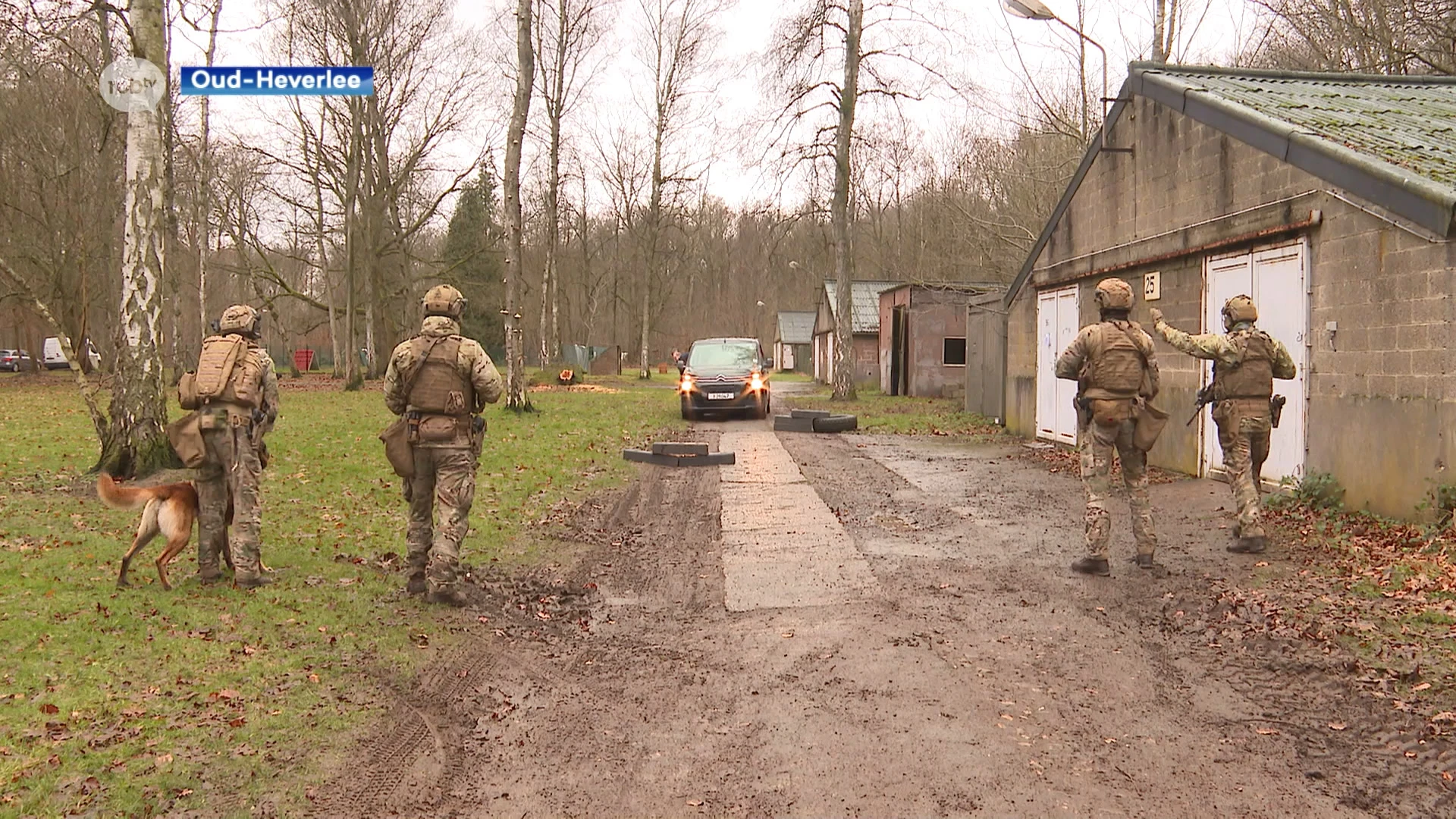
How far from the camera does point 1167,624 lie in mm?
6078

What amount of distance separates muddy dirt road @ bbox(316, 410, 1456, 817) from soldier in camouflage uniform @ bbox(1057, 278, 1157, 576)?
1.21ft

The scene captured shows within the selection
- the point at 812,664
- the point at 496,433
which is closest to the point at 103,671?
the point at 812,664

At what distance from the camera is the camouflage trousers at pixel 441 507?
6398 mm

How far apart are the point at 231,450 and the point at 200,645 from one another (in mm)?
1682

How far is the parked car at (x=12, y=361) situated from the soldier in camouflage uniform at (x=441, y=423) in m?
52.4

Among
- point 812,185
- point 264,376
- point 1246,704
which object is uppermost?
point 812,185

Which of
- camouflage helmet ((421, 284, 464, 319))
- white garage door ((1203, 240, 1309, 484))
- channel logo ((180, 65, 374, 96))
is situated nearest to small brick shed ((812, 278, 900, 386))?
white garage door ((1203, 240, 1309, 484))

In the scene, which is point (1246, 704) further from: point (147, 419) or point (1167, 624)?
point (147, 419)

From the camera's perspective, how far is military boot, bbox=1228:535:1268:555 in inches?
310

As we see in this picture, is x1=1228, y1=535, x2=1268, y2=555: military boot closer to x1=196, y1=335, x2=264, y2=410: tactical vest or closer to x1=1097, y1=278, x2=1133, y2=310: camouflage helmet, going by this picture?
x1=1097, y1=278, x2=1133, y2=310: camouflage helmet

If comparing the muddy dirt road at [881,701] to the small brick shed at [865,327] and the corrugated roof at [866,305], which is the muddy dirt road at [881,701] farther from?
the corrugated roof at [866,305]

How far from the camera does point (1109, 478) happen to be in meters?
7.47

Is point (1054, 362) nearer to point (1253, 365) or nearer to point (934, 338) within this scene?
point (1253, 365)

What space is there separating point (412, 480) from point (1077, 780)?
4491 mm
